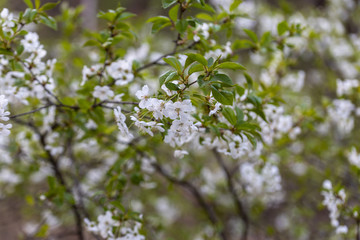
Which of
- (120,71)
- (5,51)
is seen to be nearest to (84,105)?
(120,71)

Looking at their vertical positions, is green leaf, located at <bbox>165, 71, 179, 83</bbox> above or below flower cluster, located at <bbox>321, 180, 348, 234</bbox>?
above

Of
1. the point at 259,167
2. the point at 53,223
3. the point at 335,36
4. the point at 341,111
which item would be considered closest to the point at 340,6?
the point at 335,36

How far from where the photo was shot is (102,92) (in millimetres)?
1544

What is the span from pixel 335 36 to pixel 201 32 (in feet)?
10.8

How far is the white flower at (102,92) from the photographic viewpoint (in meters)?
1.52

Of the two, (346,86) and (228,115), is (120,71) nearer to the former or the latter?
(228,115)

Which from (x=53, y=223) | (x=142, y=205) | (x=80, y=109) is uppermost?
(x=80, y=109)

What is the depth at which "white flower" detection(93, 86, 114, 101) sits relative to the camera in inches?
60.0

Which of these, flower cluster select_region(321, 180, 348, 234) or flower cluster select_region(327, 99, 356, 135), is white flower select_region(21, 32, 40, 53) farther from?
flower cluster select_region(327, 99, 356, 135)

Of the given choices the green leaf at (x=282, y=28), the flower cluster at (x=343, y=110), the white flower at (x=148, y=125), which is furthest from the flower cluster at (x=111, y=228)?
the flower cluster at (x=343, y=110)

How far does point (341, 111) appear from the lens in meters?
2.22

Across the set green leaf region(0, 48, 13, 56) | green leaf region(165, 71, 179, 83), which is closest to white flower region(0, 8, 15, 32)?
green leaf region(0, 48, 13, 56)

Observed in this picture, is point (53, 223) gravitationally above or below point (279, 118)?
below

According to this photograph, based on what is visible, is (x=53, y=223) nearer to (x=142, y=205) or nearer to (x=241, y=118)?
(x=142, y=205)
